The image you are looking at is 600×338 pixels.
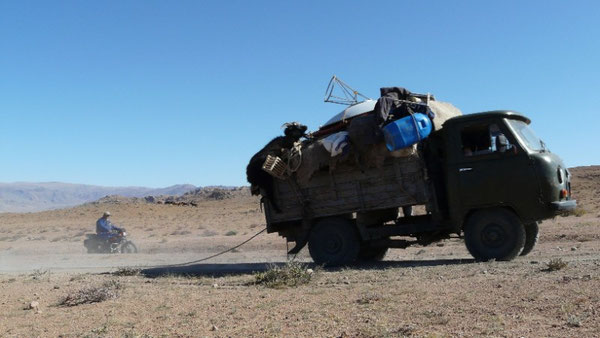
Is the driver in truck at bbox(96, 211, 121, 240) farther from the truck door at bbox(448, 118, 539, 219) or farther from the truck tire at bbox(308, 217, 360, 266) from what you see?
the truck door at bbox(448, 118, 539, 219)

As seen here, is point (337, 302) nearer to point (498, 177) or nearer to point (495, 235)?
point (495, 235)

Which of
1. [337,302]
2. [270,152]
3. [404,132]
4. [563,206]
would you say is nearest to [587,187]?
[563,206]

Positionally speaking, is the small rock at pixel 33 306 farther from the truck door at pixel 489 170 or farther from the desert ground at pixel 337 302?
the truck door at pixel 489 170

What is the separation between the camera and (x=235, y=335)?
245 inches

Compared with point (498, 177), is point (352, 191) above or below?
below

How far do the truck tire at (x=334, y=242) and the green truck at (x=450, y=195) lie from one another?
2 centimetres

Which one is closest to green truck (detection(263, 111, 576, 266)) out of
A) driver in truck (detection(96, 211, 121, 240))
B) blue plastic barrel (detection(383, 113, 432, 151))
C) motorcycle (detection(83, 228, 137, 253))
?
blue plastic barrel (detection(383, 113, 432, 151))

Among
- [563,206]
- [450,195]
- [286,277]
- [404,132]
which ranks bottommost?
[286,277]

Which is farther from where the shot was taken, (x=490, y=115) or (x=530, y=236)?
(x=530, y=236)

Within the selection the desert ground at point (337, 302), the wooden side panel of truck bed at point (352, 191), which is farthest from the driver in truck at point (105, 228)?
the wooden side panel of truck bed at point (352, 191)

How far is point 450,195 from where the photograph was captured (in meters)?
11.2

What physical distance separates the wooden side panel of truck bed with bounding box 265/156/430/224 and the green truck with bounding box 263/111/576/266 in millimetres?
20

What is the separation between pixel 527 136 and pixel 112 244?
15.9 m

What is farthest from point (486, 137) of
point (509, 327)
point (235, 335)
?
point (235, 335)
